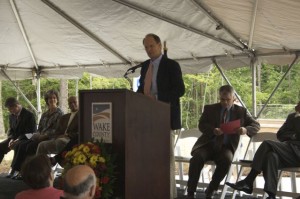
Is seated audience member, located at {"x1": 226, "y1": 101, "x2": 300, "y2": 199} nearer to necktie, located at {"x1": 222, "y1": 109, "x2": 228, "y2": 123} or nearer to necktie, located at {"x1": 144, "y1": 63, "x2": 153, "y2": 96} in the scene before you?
necktie, located at {"x1": 222, "y1": 109, "x2": 228, "y2": 123}

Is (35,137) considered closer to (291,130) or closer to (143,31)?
(143,31)

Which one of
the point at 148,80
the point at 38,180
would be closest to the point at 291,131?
the point at 148,80

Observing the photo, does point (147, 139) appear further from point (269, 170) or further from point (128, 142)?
point (269, 170)

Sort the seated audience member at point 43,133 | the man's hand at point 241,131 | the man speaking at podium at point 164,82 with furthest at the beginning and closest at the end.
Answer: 1. the seated audience member at point 43,133
2. the man's hand at point 241,131
3. the man speaking at podium at point 164,82

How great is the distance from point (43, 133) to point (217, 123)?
2.71 meters

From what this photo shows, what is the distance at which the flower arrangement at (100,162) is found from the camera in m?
2.80

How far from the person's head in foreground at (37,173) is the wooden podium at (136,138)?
0.58 m

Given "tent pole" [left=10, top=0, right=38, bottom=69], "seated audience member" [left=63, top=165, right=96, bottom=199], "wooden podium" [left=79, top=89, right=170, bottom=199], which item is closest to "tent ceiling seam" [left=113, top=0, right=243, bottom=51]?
"tent pole" [left=10, top=0, right=38, bottom=69]

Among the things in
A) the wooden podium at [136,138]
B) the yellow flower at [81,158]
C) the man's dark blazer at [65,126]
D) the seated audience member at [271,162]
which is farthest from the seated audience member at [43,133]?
the yellow flower at [81,158]

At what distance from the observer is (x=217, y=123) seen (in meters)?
5.19

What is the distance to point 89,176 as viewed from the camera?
6.22 feet

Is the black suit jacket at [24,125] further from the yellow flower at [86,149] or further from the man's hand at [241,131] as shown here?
the yellow flower at [86,149]

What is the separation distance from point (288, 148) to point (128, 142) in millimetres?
2304

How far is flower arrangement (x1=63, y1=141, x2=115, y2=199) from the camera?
280 cm
